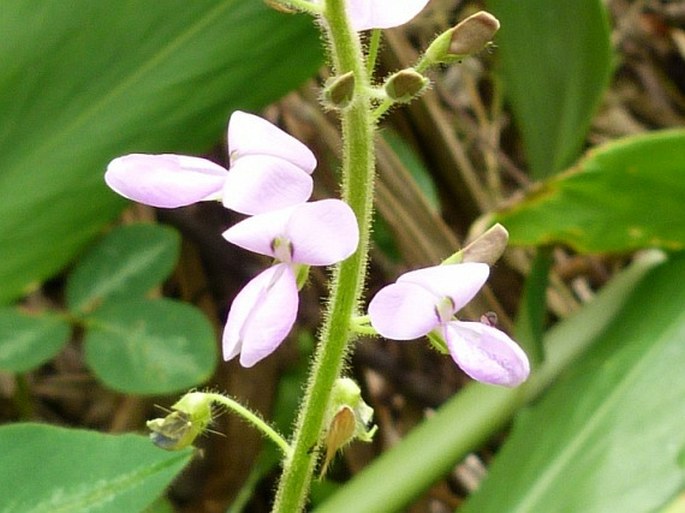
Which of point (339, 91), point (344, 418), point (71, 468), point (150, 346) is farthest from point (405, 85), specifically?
point (150, 346)

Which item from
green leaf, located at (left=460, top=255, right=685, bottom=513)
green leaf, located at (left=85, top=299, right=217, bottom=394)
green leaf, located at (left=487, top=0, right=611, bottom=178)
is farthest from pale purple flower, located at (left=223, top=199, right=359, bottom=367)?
green leaf, located at (left=487, top=0, right=611, bottom=178)

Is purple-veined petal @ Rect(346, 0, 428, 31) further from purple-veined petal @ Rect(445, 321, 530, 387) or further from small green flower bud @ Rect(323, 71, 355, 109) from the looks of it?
purple-veined petal @ Rect(445, 321, 530, 387)

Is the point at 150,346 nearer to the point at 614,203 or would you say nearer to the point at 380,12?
the point at 614,203

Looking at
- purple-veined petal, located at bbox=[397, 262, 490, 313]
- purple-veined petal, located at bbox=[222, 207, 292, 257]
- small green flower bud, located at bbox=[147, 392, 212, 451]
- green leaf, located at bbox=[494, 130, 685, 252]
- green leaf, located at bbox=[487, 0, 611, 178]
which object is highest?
purple-veined petal, located at bbox=[222, 207, 292, 257]

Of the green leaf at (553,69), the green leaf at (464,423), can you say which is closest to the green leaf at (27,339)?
the green leaf at (464,423)

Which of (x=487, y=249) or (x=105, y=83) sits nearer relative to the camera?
(x=487, y=249)

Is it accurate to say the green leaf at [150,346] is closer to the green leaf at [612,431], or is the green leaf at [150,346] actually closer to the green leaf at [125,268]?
the green leaf at [125,268]

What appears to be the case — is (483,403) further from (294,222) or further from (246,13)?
(294,222)
